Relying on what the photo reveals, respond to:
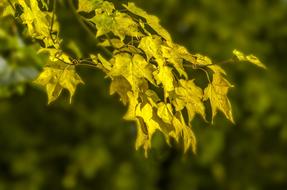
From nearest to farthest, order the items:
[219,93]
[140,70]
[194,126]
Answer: [140,70] → [219,93] → [194,126]

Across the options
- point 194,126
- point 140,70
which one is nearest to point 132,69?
point 140,70

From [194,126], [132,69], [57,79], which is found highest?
[132,69]

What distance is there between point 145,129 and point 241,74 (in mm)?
3398

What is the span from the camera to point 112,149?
4730 mm

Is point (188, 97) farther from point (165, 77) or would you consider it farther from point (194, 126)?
point (194, 126)

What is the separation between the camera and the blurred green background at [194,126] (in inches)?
184

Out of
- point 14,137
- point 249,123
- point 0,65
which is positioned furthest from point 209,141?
point 0,65

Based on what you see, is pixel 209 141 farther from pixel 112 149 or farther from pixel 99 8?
pixel 99 8

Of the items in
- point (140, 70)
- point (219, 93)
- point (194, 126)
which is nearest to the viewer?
point (140, 70)

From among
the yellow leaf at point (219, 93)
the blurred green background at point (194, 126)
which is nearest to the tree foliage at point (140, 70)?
the yellow leaf at point (219, 93)

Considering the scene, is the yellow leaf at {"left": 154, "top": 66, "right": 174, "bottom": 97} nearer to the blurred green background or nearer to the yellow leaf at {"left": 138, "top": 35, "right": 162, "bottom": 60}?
the yellow leaf at {"left": 138, "top": 35, "right": 162, "bottom": 60}

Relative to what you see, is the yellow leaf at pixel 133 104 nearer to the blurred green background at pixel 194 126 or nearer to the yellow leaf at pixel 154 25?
the yellow leaf at pixel 154 25

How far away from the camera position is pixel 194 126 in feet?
15.4

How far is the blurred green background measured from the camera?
4.68 metres
